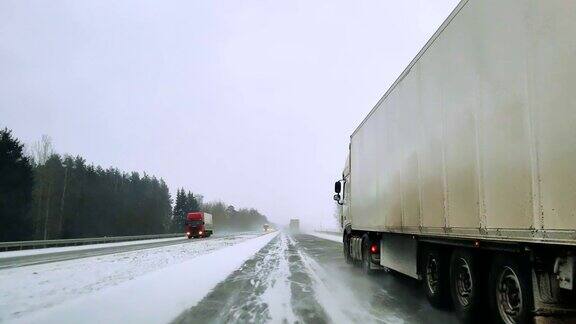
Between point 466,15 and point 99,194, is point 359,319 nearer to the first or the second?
point 466,15

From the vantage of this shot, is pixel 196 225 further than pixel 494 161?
Yes

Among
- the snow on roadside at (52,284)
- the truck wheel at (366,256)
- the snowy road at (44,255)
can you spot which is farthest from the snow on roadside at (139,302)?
the snowy road at (44,255)

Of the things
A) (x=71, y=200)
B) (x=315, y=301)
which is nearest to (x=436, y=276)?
(x=315, y=301)

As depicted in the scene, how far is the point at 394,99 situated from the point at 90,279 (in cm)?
915

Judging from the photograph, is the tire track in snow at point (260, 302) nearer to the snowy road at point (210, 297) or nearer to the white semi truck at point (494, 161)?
the snowy road at point (210, 297)

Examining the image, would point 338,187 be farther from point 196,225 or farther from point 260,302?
point 196,225

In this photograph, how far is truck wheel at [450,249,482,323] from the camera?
6.82m

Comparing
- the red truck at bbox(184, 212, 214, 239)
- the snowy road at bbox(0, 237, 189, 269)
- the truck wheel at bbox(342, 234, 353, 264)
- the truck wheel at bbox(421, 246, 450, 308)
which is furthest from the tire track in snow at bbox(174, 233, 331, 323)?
the red truck at bbox(184, 212, 214, 239)

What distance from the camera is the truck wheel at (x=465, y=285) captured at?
6.82m

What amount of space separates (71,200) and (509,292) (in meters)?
70.6

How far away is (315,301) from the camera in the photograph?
32.0 ft

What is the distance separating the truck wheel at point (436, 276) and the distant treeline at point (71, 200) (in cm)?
4373

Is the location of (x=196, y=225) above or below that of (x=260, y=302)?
above

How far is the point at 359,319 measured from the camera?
25.6ft
